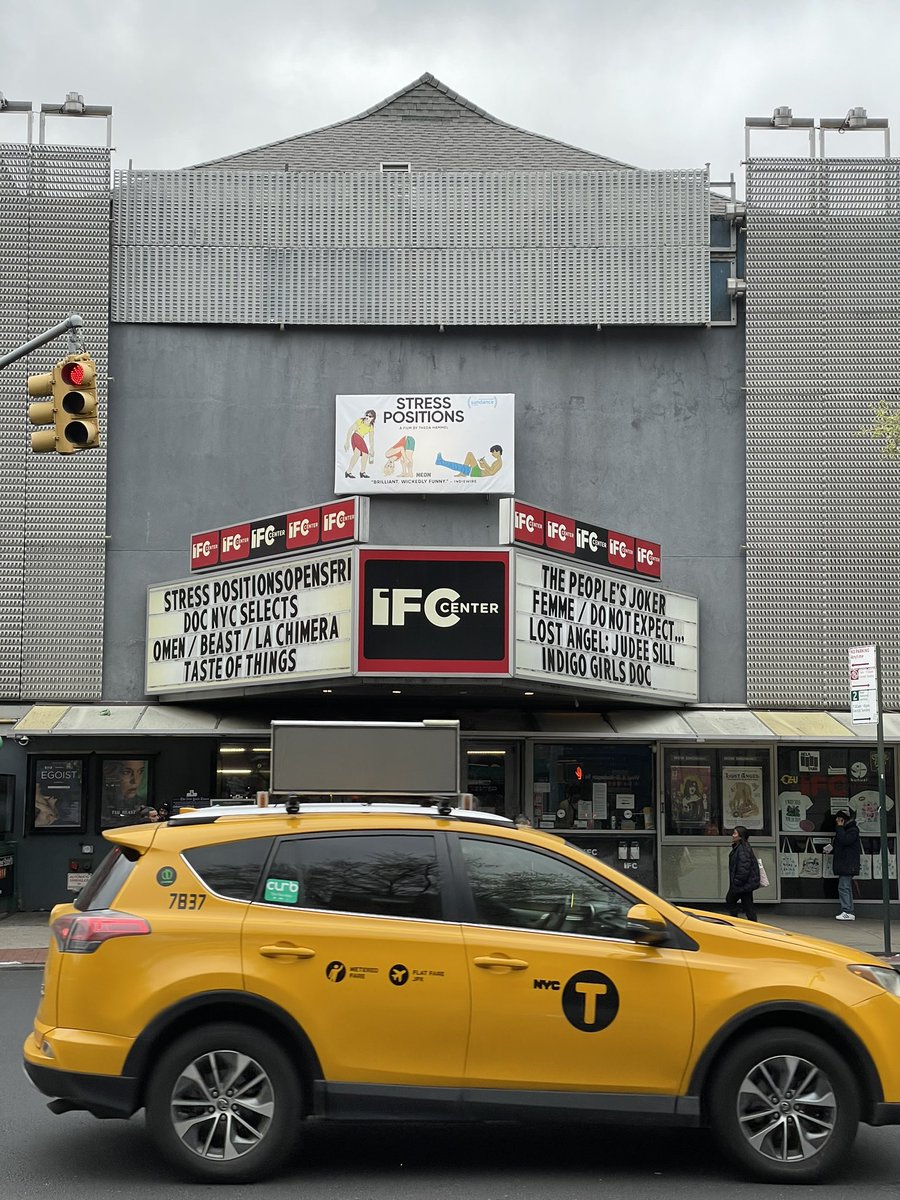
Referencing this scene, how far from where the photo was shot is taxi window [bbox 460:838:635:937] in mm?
7102

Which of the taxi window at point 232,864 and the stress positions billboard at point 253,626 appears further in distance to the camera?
the stress positions billboard at point 253,626

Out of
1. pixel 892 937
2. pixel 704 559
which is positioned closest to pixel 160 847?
pixel 892 937

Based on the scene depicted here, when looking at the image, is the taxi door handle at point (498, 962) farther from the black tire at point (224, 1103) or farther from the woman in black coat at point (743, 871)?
the woman in black coat at point (743, 871)

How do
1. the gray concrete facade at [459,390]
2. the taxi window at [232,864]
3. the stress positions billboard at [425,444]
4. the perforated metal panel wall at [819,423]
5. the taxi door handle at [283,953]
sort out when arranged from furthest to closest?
the gray concrete facade at [459,390] → the perforated metal panel wall at [819,423] → the stress positions billboard at [425,444] → the taxi window at [232,864] → the taxi door handle at [283,953]

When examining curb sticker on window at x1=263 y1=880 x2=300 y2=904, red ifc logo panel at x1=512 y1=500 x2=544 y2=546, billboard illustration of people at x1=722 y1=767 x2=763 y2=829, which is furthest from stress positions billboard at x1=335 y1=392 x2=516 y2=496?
curb sticker on window at x1=263 y1=880 x2=300 y2=904

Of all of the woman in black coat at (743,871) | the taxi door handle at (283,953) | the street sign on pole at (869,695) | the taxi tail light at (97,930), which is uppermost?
the street sign on pole at (869,695)

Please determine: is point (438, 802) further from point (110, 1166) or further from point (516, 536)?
point (516, 536)

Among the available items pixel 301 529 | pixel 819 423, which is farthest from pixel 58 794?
pixel 819 423

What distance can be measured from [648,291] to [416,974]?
17.1m

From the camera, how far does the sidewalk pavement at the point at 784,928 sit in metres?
17.0

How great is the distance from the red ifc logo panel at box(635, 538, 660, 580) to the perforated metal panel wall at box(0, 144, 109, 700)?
8261mm

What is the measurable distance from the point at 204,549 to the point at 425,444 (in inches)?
155

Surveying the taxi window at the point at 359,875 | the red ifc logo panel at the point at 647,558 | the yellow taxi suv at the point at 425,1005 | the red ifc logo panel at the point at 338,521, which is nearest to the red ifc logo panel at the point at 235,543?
the red ifc logo panel at the point at 338,521

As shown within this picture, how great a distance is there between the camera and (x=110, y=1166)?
724cm
